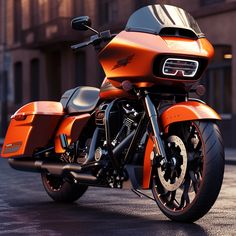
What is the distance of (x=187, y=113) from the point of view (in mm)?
5762

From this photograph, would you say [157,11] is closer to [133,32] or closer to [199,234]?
[133,32]

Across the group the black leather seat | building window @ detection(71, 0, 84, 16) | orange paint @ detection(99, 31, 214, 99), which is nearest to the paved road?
the black leather seat

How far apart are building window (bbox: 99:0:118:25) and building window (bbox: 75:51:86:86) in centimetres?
231

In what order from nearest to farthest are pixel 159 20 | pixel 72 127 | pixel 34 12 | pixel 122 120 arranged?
pixel 159 20, pixel 122 120, pixel 72 127, pixel 34 12

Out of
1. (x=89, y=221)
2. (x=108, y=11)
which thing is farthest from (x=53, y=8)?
(x=89, y=221)

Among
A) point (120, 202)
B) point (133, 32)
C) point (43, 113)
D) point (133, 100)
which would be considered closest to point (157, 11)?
point (133, 32)

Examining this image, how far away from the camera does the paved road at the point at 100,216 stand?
5.72 m

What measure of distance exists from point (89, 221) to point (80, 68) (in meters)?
24.9

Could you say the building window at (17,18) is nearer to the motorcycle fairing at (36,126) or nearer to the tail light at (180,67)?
the motorcycle fairing at (36,126)

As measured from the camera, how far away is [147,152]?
610 cm

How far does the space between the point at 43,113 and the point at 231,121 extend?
1484 cm

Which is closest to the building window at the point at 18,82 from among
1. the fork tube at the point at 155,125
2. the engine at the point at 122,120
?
the engine at the point at 122,120

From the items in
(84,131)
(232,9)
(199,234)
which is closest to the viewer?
(199,234)

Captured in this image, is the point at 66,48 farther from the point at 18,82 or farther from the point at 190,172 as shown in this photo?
the point at 190,172
